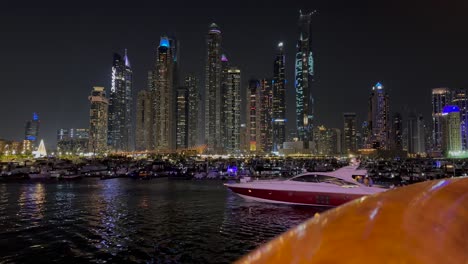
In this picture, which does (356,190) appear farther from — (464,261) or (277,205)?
(464,261)

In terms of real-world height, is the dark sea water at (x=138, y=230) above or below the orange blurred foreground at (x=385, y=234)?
below

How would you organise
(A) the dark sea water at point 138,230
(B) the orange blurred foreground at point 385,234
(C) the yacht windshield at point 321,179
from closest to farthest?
(B) the orange blurred foreground at point 385,234
(A) the dark sea water at point 138,230
(C) the yacht windshield at point 321,179

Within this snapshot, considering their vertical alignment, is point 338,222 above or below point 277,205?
above

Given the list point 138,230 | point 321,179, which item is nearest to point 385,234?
point 138,230

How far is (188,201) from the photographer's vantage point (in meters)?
29.6

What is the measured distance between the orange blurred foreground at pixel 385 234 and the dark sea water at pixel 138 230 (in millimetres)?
11539

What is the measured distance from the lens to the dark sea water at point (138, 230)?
521 inches

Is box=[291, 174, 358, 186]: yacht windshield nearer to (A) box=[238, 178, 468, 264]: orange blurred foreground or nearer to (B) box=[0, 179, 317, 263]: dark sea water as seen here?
(B) box=[0, 179, 317, 263]: dark sea water

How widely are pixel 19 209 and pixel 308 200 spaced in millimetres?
21251

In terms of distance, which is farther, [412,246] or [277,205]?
[277,205]

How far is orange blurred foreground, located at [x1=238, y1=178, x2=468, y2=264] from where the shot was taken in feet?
4.63

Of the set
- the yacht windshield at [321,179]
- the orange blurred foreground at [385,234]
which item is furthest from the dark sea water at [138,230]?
the orange blurred foreground at [385,234]

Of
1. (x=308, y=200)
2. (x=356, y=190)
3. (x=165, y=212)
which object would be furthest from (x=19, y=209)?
(x=356, y=190)

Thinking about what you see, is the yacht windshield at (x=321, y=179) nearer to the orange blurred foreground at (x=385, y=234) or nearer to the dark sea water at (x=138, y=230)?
the dark sea water at (x=138, y=230)
